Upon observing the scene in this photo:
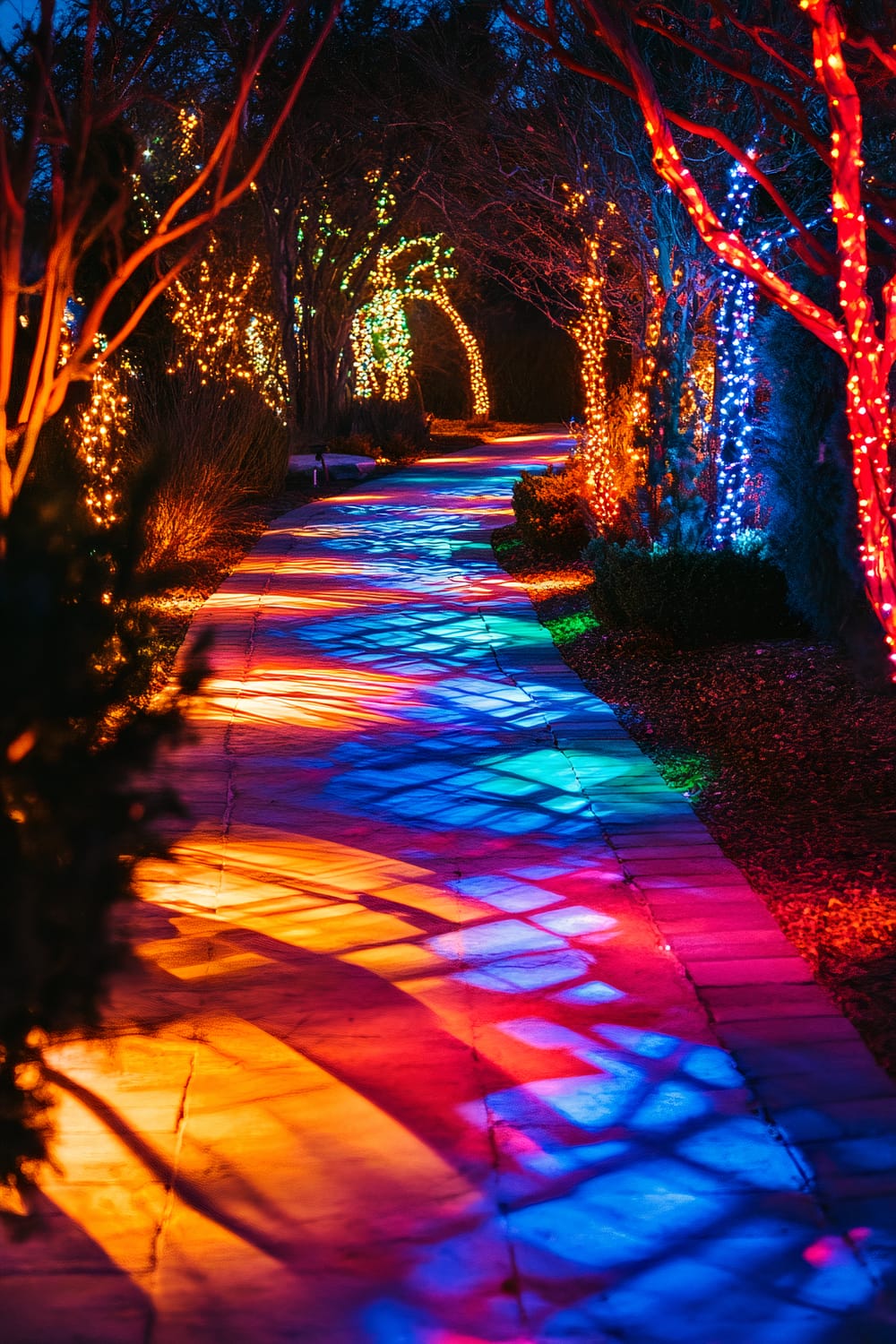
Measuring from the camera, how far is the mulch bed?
3742 mm

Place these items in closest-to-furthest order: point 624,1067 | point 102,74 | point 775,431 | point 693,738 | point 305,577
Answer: point 624,1067
point 693,738
point 102,74
point 775,431
point 305,577

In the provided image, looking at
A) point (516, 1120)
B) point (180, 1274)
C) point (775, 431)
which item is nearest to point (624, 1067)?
point (516, 1120)

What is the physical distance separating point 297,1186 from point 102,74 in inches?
231

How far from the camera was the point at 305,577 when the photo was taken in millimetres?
10758

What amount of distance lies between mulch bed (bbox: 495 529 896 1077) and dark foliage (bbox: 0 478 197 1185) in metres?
1.91

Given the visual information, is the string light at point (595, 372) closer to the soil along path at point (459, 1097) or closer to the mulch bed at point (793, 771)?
the mulch bed at point (793, 771)

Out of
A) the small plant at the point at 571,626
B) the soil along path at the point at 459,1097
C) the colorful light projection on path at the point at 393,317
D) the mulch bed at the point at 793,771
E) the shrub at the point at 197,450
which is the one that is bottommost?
the soil along path at the point at 459,1097

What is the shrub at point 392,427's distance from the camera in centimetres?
2284

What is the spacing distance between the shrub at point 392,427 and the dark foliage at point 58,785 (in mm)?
20650

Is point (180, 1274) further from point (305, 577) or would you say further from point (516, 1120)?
point (305, 577)

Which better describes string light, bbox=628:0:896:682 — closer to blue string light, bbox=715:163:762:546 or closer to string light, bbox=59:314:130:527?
blue string light, bbox=715:163:762:546

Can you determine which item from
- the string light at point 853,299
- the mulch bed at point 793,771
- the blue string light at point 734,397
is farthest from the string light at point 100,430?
the string light at point 853,299

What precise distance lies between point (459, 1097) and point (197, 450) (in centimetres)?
1050

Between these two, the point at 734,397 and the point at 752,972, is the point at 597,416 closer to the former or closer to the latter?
the point at 734,397
